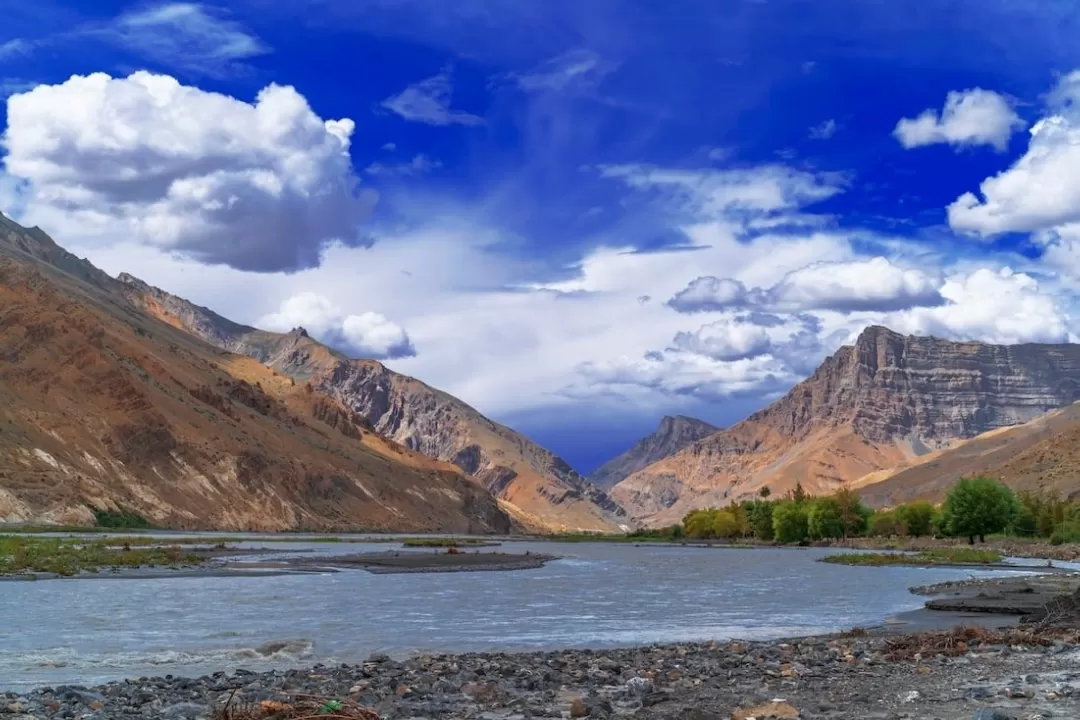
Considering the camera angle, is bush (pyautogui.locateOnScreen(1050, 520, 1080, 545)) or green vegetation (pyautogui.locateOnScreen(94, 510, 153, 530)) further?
green vegetation (pyautogui.locateOnScreen(94, 510, 153, 530))

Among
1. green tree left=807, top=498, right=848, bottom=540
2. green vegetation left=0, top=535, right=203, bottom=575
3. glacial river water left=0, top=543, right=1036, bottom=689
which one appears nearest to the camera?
glacial river water left=0, top=543, right=1036, bottom=689

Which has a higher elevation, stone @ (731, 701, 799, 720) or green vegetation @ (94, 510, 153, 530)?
stone @ (731, 701, 799, 720)

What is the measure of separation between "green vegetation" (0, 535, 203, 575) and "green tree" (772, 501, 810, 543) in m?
126

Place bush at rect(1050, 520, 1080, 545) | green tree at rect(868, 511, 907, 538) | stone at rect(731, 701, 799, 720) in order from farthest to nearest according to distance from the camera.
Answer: green tree at rect(868, 511, 907, 538) → bush at rect(1050, 520, 1080, 545) → stone at rect(731, 701, 799, 720)

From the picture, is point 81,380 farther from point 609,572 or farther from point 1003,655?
point 1003,655

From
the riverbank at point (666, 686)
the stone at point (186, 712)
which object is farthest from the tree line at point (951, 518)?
the stone at point (186, 712)

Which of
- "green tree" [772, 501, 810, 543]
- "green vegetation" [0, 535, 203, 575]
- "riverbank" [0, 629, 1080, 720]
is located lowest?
"green tree" [772, 501, 810, 543]

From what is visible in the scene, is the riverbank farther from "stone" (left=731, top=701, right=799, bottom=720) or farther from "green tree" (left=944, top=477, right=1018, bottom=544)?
"green tree" (left=944, top=477, right=1018, bottom=544)

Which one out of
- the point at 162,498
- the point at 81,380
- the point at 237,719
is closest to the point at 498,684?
the point at 237,719

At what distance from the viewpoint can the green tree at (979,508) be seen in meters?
129

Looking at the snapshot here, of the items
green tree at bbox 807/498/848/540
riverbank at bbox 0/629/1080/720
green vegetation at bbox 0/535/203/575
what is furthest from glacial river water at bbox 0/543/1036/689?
green tree at bbox 807/498/848/540

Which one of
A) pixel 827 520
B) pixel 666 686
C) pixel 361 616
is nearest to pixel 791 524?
pixel 827 520

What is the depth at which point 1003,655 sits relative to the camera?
23547mm

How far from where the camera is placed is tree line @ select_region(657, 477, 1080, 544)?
12912cm
